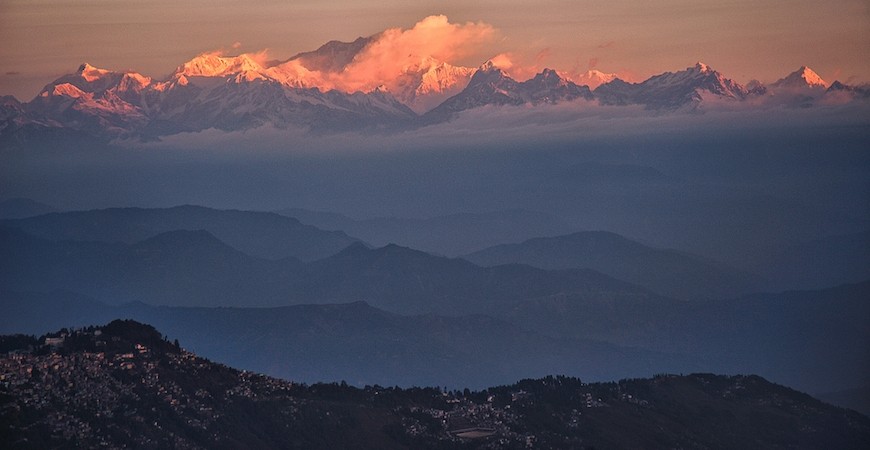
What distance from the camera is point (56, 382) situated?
194 metres

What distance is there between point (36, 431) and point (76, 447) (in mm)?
4899

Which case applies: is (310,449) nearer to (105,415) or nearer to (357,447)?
(357,447)

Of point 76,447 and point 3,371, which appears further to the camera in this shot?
point 3,371

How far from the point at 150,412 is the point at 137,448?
10.1m

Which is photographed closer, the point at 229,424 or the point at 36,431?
the point at 36,431

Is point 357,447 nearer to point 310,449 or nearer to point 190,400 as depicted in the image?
point 310,449

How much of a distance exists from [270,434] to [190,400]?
35.5 ft

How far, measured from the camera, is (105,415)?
618 feet

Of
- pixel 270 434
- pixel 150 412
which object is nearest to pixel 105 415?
pixel 150 412

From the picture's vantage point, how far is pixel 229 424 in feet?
648

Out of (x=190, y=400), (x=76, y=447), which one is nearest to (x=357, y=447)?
(x=190, y=400)

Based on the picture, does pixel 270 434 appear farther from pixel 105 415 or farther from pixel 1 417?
pixel 1 417

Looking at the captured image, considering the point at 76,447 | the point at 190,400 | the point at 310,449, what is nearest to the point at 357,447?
the point at 310,449

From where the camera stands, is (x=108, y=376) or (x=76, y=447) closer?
(x=76, y=447)
